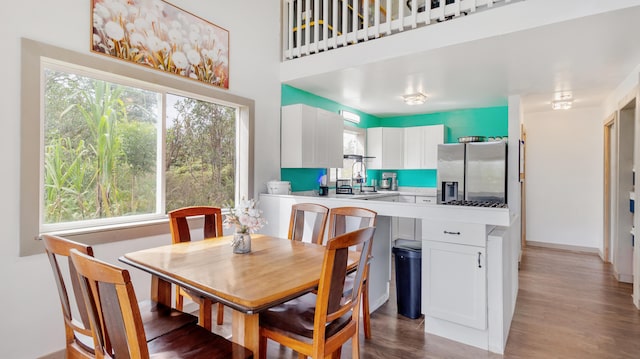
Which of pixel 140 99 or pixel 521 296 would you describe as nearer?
pixel 140 99

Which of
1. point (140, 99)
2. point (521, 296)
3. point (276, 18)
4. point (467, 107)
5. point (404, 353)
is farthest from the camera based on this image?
point (467, 107)

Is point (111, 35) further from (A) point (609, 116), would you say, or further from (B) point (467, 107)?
(A) point (609, 116)

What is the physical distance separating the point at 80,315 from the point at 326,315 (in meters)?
1.12

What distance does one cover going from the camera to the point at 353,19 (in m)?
3.47

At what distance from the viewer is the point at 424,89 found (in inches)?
170

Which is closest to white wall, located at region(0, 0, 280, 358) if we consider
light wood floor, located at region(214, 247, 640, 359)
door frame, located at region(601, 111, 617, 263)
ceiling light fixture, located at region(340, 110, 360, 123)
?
light wood floor, located at region(214, 247, 640, 359)

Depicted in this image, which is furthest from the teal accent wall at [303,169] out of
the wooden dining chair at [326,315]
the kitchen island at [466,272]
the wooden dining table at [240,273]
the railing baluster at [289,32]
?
the wooden dining chair at [326,315]

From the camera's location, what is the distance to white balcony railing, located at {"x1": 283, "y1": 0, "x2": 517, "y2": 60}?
2.84 m

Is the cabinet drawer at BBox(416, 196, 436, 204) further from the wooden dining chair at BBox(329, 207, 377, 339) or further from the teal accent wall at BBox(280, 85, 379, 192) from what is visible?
the wooden dining chair at BBox(329, 207, 377, 339)

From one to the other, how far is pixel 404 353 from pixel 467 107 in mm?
4425

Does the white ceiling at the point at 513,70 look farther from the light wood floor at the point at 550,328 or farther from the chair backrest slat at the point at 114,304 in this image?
the chair backrest slat at the point at 114,304

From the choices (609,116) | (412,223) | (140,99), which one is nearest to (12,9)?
(140,99)

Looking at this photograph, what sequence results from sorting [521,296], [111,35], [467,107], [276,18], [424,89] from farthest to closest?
[467,107], [424,89], [276,18], [521,296], [111,35]

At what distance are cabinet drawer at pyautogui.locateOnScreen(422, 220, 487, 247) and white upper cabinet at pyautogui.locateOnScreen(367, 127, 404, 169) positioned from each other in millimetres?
3417
